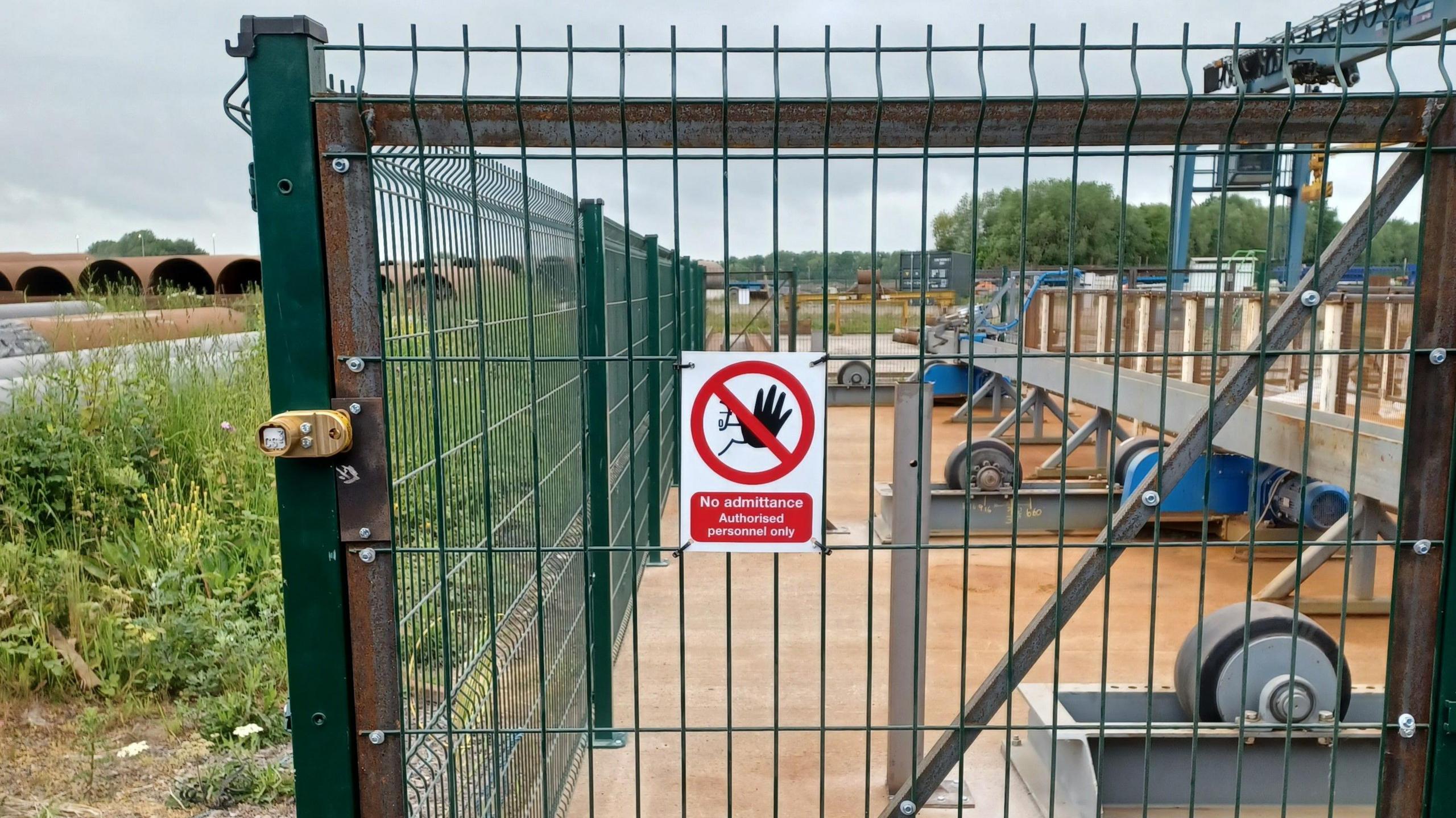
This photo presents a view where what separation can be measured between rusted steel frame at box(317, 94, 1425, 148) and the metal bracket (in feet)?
0.56

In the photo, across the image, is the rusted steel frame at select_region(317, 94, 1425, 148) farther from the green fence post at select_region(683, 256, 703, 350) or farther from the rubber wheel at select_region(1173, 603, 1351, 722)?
the green fence post at select_region(683, 256, 703, 350)

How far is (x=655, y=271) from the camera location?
765 centimetres

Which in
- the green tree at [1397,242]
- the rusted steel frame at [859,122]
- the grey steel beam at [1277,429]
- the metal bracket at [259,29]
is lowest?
the grey steel beam at [1277,429]

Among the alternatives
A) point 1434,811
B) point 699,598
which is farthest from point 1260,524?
point 1434,811

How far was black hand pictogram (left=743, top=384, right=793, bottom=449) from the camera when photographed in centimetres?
219

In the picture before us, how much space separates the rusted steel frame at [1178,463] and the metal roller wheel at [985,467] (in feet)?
22.3

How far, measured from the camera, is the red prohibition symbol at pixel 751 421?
2182 millimetres

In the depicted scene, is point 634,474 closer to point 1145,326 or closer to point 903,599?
point 903,599

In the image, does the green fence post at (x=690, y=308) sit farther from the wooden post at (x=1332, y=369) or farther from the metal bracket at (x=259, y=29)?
the metal bracket at (x=259, y=29)

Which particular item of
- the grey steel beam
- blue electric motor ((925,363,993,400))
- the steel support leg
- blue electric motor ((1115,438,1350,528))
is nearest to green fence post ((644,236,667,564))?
the grey steel beam

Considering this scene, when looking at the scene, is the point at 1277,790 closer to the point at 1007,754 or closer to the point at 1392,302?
the point at 1007,754

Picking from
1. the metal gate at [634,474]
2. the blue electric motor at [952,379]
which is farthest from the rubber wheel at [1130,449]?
the blue electric motor at [952,379]

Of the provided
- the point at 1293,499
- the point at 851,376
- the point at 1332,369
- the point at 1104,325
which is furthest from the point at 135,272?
the point at 1332,369

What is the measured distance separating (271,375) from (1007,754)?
6.01ft
